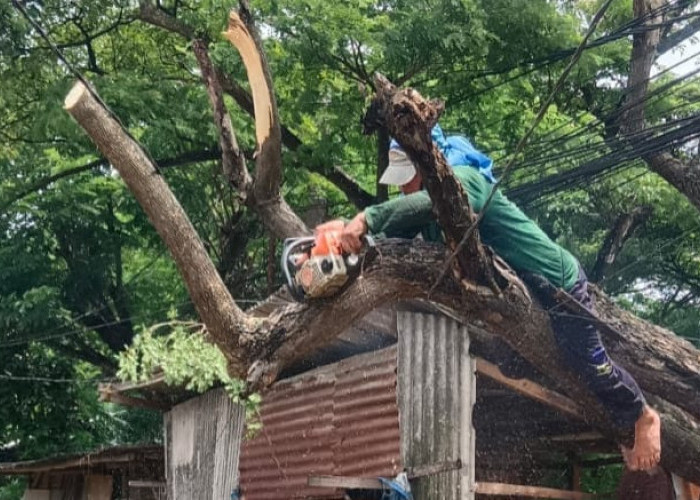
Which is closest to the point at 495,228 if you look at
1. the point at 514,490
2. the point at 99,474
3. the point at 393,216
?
the point at 393,216

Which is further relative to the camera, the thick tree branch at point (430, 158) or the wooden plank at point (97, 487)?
the wooden plank at point (97, 487)

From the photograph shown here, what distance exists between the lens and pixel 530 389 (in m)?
6.59

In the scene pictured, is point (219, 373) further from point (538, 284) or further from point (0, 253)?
point (0, 253)

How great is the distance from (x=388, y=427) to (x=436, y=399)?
1.49ft

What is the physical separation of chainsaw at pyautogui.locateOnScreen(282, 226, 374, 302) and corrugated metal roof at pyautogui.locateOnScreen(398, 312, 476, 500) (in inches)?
89.5

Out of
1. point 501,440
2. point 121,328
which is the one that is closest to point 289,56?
point 501,440

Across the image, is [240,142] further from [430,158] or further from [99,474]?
[430,158]

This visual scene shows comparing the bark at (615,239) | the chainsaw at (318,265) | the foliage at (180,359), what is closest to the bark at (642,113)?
the bark at (615,239)

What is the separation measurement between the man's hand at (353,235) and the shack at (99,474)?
661cm

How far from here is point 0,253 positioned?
1324 centimetres

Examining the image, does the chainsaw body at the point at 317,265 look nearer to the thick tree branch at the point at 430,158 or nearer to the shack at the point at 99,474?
the thick tree branch at the point at 430,158

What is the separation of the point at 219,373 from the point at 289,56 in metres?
5.58

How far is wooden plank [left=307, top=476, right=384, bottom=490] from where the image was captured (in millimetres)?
6027

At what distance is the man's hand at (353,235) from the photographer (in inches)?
183
